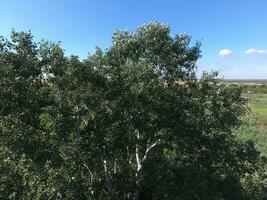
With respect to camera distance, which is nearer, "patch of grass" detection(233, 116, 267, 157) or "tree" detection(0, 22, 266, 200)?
"tree" detection(0, 22, 266, 200)

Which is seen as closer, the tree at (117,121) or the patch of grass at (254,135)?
the tree at (117,121)

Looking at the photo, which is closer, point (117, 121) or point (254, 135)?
point (117, 121)

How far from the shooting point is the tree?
17531mm

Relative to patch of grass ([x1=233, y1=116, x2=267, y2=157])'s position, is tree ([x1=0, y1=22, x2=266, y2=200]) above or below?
above

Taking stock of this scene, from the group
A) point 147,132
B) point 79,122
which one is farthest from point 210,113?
point 79,122

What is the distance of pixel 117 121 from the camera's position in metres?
18.2

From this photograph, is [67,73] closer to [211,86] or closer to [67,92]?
[67,92]

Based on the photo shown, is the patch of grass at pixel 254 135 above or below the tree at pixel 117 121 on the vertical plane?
below

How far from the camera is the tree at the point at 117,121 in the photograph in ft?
57.5

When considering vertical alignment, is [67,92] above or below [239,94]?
above

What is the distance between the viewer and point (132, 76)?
17656 millimetres

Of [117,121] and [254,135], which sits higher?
[117,121]

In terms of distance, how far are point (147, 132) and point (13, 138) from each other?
6.22 metres

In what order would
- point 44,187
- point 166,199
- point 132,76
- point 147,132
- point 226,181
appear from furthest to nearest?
point 226,181 → point 166,199 → point 147,132 → point 132,76 → point 44,187
